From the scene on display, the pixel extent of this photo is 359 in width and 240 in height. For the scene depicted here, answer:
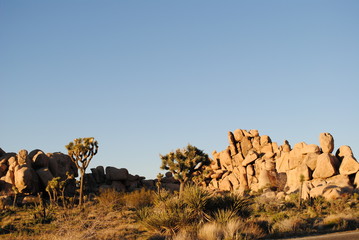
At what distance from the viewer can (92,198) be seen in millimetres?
37062

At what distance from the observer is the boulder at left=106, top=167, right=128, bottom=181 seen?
4588 centimetres

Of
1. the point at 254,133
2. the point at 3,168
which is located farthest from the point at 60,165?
the point at 254,133

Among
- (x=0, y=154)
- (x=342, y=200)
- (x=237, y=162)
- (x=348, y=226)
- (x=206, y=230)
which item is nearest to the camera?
(x=206, y=230)

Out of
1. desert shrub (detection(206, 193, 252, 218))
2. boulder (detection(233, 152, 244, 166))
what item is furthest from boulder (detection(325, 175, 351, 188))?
boulder (detection(233, 152, 244, 166))

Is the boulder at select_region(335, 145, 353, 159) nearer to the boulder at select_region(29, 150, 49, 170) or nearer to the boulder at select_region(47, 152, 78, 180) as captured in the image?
the boulder at select_region(47, 152, 78, 180)

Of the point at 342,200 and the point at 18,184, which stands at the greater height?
the point at 18,184

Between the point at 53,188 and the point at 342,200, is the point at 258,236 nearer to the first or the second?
the point at 342,200

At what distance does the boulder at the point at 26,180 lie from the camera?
34.5 meters

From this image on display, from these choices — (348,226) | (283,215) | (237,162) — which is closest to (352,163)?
(283,215)

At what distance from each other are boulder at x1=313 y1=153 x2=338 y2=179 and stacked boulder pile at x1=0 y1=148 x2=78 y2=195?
1012 inches

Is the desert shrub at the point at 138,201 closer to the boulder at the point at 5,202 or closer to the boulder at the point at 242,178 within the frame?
the boulder at the point at 5,202

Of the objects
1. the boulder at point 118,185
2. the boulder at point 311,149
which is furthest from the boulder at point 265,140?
the boulder at point 118,185

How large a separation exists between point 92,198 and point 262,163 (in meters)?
22.6

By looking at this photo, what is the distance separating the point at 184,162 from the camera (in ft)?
115
